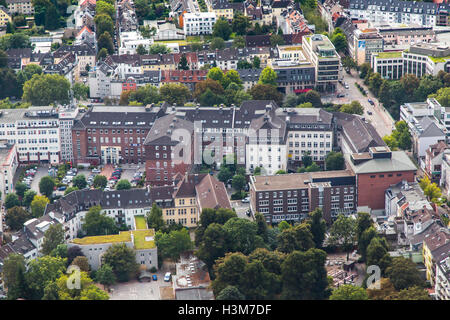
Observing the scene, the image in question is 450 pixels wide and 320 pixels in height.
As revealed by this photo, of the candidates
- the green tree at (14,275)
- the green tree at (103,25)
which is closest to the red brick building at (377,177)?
the green tree at (14,275)

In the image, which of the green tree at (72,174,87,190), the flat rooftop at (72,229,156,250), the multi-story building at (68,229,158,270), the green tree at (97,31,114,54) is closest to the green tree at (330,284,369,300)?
the multi-story building at (68,229,158,270)

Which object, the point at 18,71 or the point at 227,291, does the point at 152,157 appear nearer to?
the point at 227,291

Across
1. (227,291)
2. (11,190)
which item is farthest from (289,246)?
(11,190)

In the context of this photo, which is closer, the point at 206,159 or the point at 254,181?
the point at 254,181

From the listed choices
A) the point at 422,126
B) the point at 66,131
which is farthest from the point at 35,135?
the point at 422,126

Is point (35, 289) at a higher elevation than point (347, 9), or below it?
below

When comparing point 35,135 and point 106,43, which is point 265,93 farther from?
point 106,43

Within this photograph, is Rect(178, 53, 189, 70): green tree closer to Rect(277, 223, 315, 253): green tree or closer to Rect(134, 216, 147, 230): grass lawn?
Rect(134, 216, 147, 230): grass lawn
